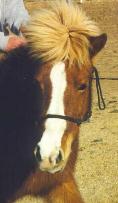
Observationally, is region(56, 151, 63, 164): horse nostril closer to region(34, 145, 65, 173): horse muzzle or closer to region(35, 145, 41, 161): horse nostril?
region(34, 145, 65, 173): horse muzzle

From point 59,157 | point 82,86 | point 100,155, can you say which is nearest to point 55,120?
point 59,157

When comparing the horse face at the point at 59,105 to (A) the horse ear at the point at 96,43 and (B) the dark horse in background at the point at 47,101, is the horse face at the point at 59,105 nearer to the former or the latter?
(B) the dark horse in background at the point at 47,101

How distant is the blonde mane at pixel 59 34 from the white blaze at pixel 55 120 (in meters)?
0.10

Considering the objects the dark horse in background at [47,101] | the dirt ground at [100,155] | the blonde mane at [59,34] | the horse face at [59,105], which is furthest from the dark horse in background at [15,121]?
the dirt ground at [100,155]

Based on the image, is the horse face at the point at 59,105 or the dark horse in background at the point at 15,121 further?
the dark horse in background at the point at 15,121

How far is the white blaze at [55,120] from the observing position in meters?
3.54

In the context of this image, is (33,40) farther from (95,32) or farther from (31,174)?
(31,174)

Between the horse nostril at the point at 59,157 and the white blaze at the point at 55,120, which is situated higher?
the white blaze at the point at 55,120

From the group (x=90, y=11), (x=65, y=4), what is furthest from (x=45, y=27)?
(x=90, y=11)

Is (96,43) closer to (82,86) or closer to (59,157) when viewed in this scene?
(82,86)

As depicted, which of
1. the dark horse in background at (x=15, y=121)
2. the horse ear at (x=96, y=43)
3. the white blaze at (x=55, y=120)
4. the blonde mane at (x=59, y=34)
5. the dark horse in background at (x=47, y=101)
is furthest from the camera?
the dark horse in background at (x=15, y=121)

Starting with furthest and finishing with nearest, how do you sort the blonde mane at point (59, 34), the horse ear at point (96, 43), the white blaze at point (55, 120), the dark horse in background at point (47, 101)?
the horse ear at point (96, 43) → the blonde mane at point (59, 34) → the dark horse in background at point (47, 101) → the white blaze at point (55, 120)

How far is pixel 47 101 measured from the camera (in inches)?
146

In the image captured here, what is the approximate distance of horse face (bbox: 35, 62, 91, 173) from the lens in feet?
11.7
